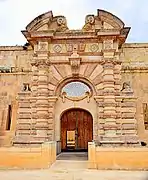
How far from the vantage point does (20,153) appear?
9.49m

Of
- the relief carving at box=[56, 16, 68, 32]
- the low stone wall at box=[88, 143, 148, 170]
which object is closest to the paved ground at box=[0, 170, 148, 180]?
the low stone wall at box=[88, 143, 148, 170]

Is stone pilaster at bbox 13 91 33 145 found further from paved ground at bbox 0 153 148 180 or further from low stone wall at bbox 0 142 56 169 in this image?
low stone wall at bbox 0 142 56 169

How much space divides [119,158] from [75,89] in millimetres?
4768

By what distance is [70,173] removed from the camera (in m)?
8.23

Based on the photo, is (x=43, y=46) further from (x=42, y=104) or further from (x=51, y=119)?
(x=51, y=119)

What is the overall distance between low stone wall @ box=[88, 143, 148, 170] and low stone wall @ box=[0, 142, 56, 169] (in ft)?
5.43

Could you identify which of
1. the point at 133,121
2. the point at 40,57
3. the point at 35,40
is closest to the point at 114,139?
the point at 133,121

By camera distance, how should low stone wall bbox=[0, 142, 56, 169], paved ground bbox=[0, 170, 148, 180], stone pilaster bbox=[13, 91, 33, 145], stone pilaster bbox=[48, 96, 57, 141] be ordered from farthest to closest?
stone pilaster bbox=[48, 96, 57, 141] < stone pilaster bbox=[13, 91, 33, 145] < low stone wall bbox=[0, 142, 56, 169] < paved ground bbox=[0, 170, 148, 180]

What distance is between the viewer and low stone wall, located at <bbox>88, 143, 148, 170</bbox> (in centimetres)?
916

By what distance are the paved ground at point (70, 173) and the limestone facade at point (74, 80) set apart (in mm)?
2280

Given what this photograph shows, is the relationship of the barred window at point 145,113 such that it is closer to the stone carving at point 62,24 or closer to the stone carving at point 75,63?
the stone carving at point 75,63

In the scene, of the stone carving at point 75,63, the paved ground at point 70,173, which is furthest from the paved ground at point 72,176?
the stone carving at point 75,63

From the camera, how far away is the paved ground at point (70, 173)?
7397 millimetres

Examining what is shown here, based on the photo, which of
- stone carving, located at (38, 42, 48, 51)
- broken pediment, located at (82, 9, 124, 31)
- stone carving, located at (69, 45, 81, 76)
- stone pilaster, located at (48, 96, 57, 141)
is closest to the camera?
stone pilaster, located at (48, 96, 57, 141)
